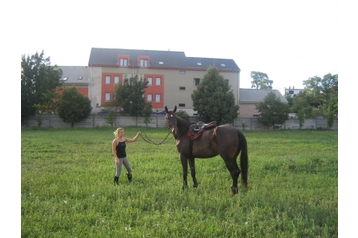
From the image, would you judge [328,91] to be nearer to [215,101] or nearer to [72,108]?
[215,101]

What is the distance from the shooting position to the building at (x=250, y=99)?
97.2 ft

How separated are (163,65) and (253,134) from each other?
54.5 feet

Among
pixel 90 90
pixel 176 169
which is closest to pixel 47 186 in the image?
pixel 176 169

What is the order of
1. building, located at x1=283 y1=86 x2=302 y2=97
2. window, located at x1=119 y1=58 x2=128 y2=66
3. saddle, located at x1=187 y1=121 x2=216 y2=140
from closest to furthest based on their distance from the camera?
1. saddle, located at x1=187 y1=121 x2=216 y2=140
2. window, located at x1=119 y1=58 x2=128 y2=66
3. building, located at x1=283 y1=86 x2=302 y2=97

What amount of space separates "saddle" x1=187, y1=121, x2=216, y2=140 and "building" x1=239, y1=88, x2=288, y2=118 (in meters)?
23.2

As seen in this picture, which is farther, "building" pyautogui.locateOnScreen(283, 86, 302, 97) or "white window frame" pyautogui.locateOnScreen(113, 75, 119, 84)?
"building" pyautogui.locateOnScreen(283, 86, 302, 97)

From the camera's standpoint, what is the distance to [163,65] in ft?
106

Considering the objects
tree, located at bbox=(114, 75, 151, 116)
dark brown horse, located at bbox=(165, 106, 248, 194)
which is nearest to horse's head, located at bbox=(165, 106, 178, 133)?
dark brown horse, located at bbox=(165, 106, 248, 194)

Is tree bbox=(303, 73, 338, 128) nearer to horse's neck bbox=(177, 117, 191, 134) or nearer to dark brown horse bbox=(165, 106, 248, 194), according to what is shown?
dark brown horse bbox=(165, 106, 248, 194)

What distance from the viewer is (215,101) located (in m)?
17.7

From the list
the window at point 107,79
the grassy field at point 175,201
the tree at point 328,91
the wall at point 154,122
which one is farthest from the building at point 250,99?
the grassy field at point 175,201

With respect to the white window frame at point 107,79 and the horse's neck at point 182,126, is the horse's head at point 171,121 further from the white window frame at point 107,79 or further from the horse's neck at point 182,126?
the white window frame at point 107,79

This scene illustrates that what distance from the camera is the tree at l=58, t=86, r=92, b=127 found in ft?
59.6
